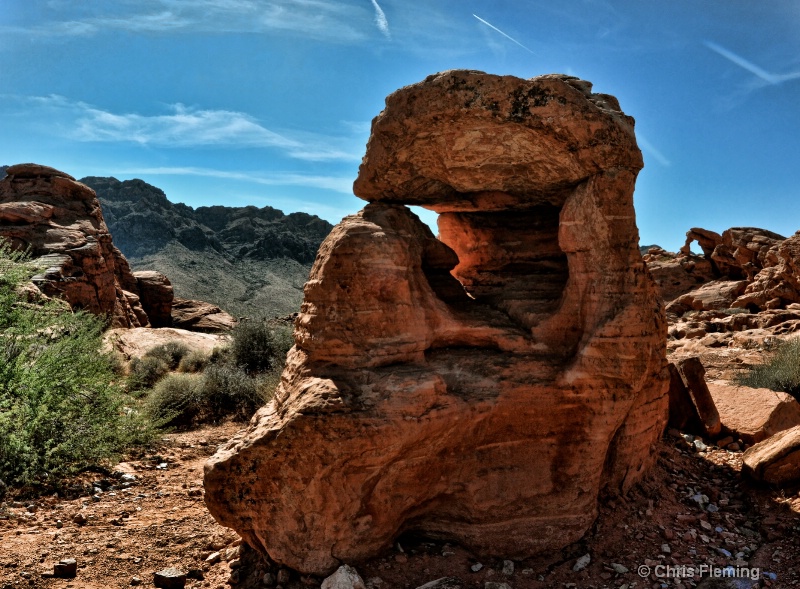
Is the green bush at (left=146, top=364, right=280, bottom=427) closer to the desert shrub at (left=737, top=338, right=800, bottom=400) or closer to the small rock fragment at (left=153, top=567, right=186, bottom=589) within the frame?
the small rock fragment at (left=153, top=567, right=186, bottom=589)

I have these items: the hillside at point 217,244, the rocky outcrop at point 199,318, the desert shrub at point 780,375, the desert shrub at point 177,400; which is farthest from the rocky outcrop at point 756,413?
the hillside at point 217,244

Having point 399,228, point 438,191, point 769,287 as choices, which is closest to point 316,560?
point 399,228

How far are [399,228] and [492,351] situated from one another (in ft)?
4.55

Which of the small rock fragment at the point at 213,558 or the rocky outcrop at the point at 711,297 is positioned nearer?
the small rock fragment at the point at 213,558

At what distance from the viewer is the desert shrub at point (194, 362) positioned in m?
→ 12.5

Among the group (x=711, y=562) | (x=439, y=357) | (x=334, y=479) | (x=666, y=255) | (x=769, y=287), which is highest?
(x=666, y=255)

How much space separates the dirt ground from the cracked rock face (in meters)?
0.20

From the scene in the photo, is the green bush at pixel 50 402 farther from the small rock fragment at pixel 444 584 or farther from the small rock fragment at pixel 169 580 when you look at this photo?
the small rock fragment at pixel 444 584

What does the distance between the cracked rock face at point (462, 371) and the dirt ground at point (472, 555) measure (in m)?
0.20

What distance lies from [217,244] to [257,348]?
42865mm

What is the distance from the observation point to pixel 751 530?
4.77 m

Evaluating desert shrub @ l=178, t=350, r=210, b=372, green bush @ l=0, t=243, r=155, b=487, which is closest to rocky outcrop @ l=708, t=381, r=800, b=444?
green bush @ l=0, t=243, r=155, b=487

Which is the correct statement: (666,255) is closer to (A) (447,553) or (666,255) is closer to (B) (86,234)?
(B) (86,234)

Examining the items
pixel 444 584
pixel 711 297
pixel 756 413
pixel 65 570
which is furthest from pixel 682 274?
pixel 65 570
